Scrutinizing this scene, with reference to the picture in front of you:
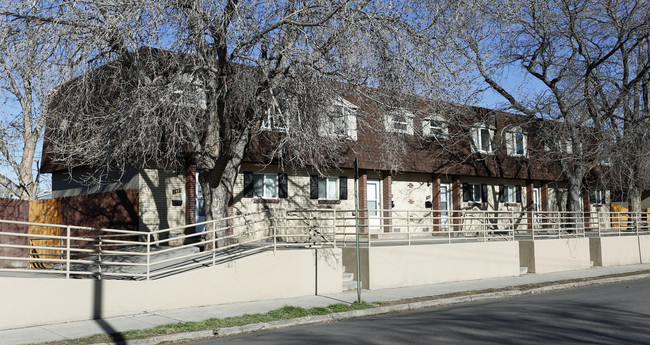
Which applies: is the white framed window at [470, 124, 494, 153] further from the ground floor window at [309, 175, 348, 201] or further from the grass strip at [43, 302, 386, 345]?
the grass strip at [43, 302, 386, 345]

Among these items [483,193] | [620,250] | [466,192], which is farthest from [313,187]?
[620,250]

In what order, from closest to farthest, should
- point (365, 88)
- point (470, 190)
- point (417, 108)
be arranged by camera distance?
point (365, 88), point (417, 108), point (470, 190)

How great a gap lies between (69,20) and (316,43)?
5.03 meters

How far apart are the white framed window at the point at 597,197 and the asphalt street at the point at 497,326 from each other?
76.5 feet

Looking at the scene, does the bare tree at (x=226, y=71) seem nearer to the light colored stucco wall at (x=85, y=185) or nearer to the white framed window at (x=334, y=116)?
the white framed window at (x=334, y=116)

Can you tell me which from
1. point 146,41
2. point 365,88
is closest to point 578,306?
point 365,88

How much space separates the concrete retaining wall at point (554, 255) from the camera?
2067cm

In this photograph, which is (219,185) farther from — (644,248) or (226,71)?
(644,248)

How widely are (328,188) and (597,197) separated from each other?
20.3m

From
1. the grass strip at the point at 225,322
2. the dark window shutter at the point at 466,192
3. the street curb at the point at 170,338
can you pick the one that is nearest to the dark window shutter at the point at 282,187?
the grass strip at the point at 225,322

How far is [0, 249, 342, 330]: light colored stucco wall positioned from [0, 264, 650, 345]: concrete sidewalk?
0.21 metres

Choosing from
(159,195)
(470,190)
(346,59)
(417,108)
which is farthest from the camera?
(470,190)

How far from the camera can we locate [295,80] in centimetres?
1362

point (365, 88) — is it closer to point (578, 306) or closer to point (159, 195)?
point (578, 306)
